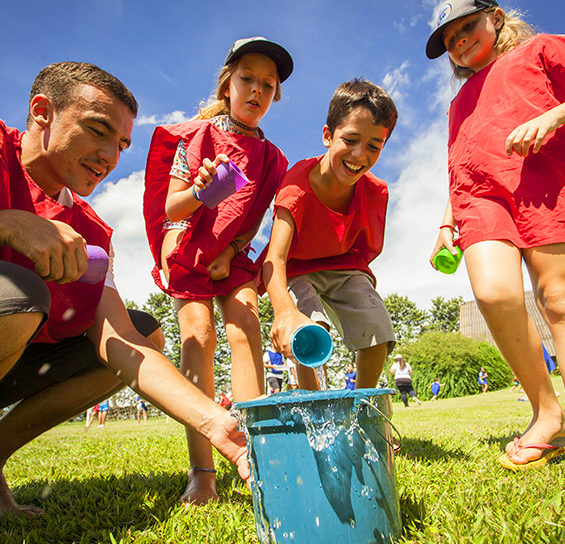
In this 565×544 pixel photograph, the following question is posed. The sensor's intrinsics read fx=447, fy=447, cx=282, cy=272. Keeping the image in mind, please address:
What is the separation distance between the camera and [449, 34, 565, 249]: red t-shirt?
2262mm

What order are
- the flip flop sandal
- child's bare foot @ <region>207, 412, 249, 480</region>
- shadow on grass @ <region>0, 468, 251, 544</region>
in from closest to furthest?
child's bare foot @ <region>207, 412, 249, 480</region> → shadow on grass @ <region>0, 468, 251, 544</region> → the flip flop sandal

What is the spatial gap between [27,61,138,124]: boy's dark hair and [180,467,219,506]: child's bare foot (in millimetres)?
1843

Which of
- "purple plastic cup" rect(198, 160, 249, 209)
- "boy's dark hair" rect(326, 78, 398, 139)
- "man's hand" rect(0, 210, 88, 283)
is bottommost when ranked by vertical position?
"man's hand" rect(0, 210, 88, 283)

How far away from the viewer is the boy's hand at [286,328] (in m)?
1.79

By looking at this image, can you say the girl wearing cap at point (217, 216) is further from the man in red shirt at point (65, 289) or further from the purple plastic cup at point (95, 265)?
the purple plastic cup at point (95, 265)

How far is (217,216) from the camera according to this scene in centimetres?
267

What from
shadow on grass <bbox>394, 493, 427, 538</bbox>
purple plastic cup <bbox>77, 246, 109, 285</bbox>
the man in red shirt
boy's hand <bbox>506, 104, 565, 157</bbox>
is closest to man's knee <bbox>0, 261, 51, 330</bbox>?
the man in red shirt

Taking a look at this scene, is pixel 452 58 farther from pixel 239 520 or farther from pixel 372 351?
pixel 239 520

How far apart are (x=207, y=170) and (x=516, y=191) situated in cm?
160

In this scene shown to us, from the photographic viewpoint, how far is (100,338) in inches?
82.0

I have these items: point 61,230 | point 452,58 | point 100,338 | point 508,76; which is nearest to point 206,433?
point 100,338

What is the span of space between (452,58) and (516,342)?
176 cm

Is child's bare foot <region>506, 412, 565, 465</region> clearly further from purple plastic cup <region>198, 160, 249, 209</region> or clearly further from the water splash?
purple plastic cup <region>198, 160, 249, 209</region>

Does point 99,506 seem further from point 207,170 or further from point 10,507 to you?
point 207,170
